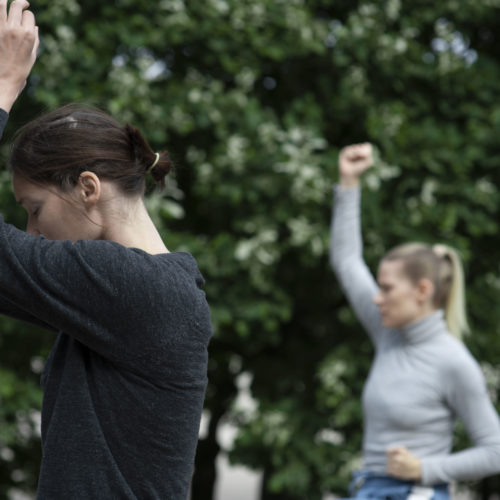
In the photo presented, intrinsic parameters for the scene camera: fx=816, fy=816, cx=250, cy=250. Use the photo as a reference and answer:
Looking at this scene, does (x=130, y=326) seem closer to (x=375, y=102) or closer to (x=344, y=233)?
(x=344, y=233)

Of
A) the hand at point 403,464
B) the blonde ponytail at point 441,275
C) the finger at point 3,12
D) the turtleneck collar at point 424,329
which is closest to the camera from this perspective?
the finger at point 3,12

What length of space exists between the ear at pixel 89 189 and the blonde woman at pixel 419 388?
152cm

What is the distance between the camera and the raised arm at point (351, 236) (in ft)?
10.1

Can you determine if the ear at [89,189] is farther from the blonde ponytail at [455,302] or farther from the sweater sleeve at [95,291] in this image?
the blonde ponytail at [455,302]

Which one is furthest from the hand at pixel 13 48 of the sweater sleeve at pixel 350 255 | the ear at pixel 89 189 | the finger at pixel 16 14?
the sweater sleeve at pixel 350 255

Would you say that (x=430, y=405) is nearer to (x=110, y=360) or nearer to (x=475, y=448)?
(x=475, y=448)

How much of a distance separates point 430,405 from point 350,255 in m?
0.74

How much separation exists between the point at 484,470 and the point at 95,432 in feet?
5.38

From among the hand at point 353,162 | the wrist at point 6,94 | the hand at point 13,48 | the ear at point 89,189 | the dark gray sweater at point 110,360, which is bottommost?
the hand at point 353,162

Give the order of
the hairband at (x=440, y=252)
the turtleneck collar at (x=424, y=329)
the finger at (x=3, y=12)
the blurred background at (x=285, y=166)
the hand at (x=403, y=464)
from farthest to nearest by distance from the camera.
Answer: the blurred background at (x=285, y=166), the hairband at (x=440, y=252), the turtleneck collar at (x=424, y=329), the hand at (x=403, y=464), the finger at (x=3, y=12)

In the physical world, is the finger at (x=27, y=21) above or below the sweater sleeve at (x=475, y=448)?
above

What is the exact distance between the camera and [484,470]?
8.43 ft

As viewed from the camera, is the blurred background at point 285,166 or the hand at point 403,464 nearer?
the hand at point 403,464

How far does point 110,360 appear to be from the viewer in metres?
1.35
